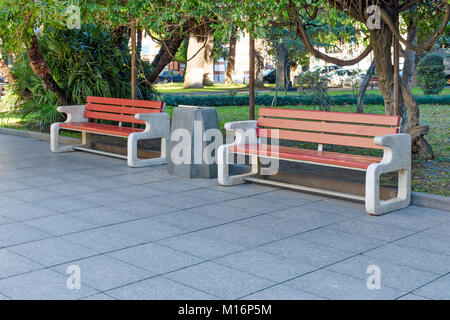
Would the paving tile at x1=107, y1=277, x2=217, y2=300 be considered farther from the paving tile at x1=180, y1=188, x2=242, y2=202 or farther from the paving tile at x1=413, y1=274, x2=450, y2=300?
the paving tile at x1=180, y1=188, x2=242, y2=202

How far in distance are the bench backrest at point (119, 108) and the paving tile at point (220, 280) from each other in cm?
528

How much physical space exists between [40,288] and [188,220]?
7.18 ft

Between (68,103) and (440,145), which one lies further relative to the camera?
(68,103)

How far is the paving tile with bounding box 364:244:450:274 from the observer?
16.3ft

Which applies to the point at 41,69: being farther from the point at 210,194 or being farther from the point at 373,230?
the point at 373,230

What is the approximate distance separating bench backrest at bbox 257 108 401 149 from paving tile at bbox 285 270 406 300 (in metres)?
2.52

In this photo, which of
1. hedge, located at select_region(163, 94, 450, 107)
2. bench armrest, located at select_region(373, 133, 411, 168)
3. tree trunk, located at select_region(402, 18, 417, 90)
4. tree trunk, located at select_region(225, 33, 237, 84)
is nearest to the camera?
bench armrest, located at select_region(373, 133, 411, 168)

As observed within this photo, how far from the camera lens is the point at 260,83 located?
1585 inches

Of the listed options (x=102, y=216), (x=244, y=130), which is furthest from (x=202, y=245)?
(x=244, y=130)

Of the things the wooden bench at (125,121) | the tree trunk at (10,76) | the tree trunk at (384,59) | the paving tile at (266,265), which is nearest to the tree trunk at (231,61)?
the tree trunk at (10,76)

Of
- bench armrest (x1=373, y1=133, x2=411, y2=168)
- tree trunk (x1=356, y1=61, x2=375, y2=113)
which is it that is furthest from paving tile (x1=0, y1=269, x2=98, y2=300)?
tree trunk (x1=356, y1=61, x2=375, y2=113)
